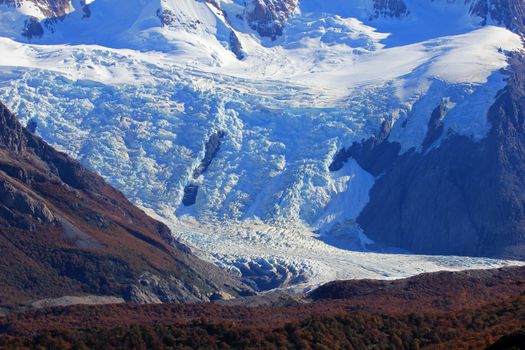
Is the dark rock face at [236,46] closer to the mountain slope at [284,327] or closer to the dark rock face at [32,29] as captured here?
the dark rock face at [32,29]

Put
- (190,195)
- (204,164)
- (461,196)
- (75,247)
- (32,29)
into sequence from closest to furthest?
(75,247)
(190,195)
(461,196)
(204,164)
(32,29)

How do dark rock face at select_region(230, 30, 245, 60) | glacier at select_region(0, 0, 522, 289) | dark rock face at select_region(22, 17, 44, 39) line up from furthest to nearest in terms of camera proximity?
dark rock face at select_region(22, 17, 44, 39) < dark rock face at select_region(230, 30, 245, 60) < glacier at select_region(0, 0, 522, 289)

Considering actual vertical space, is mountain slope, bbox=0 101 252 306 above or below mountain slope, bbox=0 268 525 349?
below

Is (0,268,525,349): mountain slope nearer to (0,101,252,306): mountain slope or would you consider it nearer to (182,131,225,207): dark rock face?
(0,101,252,306): mountain slope

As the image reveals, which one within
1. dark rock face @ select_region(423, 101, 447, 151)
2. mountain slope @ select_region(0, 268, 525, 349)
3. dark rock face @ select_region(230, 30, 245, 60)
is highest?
mountain slope @ select_region(0, 268, 525, 349)

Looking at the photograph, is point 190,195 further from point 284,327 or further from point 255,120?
point 284,327

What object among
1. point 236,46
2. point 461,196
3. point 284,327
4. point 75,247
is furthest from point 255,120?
point 284,327

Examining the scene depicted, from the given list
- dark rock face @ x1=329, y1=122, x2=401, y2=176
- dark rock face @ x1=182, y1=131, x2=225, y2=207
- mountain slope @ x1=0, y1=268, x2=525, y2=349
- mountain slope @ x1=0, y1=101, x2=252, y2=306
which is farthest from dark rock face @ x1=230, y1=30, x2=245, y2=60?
mountain slope @ x1=0, y1=268, x2=525, y2=349
